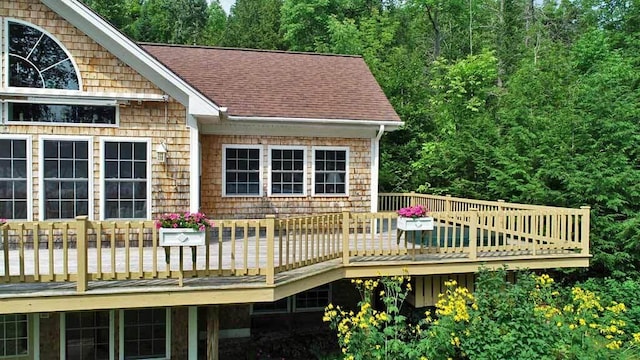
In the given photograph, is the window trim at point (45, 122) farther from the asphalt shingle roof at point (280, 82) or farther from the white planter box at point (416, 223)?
the white planter box at point (416, 223)

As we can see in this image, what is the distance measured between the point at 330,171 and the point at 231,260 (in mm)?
5063

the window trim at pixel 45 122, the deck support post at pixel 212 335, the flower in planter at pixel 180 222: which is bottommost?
the deck support post at pixel 212 335

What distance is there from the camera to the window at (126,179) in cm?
879

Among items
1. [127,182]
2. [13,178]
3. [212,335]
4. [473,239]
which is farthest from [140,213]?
[473,239]

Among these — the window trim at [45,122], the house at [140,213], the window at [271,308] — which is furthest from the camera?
the window at [271,308]

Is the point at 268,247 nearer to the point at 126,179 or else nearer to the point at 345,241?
the point at 345,241

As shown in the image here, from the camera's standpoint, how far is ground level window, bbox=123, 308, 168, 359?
26.9 feet

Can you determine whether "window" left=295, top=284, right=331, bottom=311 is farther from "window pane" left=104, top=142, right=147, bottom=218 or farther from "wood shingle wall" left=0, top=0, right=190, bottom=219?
"window pane" left=104, top=142, right=147, bottom=218

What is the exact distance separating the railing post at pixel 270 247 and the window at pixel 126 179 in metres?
3.83

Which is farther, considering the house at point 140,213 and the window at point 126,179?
the window at point 126,179

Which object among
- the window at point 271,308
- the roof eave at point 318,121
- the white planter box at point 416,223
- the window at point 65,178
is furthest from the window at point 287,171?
the window at point 65,178

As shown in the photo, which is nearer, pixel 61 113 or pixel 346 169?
pixel 61 113

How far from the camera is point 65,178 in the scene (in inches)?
336

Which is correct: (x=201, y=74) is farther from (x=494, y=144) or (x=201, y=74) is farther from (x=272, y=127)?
(x=494, y=144)
